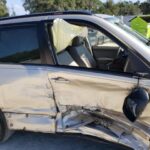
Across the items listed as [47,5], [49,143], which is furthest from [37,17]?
[47,5]

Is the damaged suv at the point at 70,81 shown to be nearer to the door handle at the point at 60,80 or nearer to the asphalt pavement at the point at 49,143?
the door handle at the point at 60,80

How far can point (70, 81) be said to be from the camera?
3812 mm

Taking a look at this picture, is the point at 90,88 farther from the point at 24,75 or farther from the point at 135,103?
the point at 24,75

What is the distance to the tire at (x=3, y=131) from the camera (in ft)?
14.5

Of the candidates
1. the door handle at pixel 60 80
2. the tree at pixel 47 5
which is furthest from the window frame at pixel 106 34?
the tree at pixel 47 5

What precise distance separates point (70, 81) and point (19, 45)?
911 mm

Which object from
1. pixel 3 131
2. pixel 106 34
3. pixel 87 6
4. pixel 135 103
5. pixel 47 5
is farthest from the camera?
pixel 87 6

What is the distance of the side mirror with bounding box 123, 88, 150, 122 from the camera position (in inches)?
132

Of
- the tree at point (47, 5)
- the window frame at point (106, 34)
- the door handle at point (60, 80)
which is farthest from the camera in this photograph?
the tree at point (47, 5)

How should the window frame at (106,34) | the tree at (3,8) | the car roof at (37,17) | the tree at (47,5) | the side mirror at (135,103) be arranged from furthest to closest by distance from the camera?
the tree at (47,5)
the tree at (3,8)
the car roof at (37,17)
the window frame at (106,34)
the side mirror at (135,103)

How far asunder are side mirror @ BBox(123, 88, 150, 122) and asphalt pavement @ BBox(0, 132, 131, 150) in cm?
102

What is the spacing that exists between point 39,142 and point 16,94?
91 centimetres

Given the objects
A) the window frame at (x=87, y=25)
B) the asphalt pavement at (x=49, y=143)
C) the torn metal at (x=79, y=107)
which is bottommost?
the asphalt pavement at (x=49, y=143)

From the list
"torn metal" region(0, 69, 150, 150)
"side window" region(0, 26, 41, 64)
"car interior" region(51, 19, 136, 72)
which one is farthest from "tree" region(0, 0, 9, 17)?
"torn metal" region(0, 69, 150, 150)
